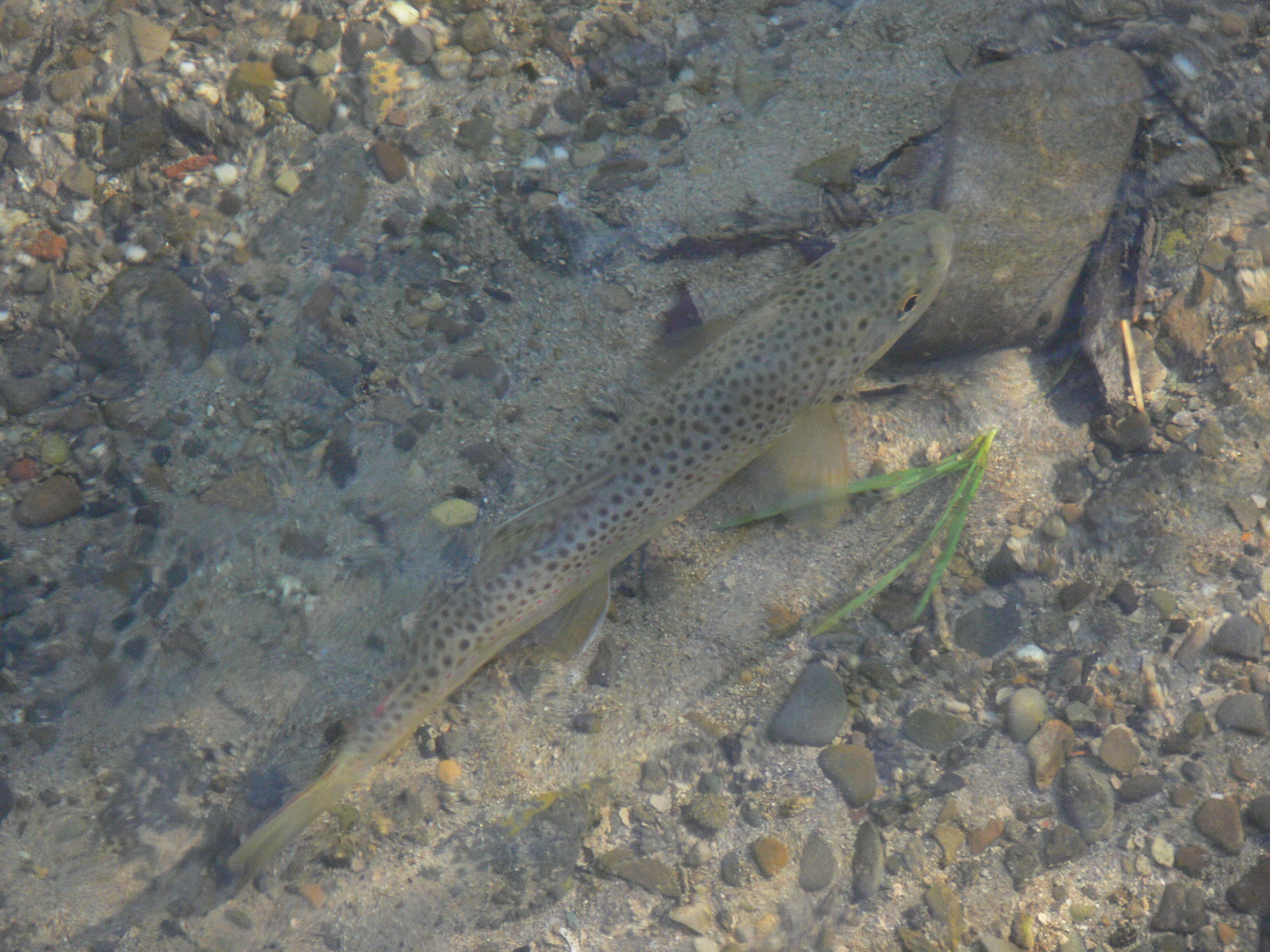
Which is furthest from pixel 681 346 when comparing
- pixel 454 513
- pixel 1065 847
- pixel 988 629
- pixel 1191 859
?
pixel 1191 859

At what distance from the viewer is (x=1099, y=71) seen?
4.48 m

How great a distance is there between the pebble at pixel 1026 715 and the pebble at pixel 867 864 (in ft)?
3.04

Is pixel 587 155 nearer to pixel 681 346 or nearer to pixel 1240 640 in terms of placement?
pixel 681 346

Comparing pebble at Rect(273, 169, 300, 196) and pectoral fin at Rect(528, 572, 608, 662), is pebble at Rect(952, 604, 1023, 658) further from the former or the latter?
pebble at Rect(273, 169, 300, 196)

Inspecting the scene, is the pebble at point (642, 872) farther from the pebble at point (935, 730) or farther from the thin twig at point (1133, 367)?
the thin twig at point (1133, 367)

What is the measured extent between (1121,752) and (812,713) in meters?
1.64

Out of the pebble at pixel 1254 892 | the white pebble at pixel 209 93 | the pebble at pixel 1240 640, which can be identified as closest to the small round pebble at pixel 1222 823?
the pebble at pixel 1254 892

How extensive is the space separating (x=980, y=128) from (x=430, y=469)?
3829 millimetres

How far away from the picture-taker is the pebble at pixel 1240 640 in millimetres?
4078

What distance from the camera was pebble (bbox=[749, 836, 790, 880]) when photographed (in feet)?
13.0

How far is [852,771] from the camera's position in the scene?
13.4 ft

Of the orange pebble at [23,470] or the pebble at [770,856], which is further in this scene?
the orange pebble at [23,470]

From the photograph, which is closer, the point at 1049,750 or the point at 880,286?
the point at 1049,750

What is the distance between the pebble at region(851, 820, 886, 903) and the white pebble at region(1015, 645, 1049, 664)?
4.06 ft
